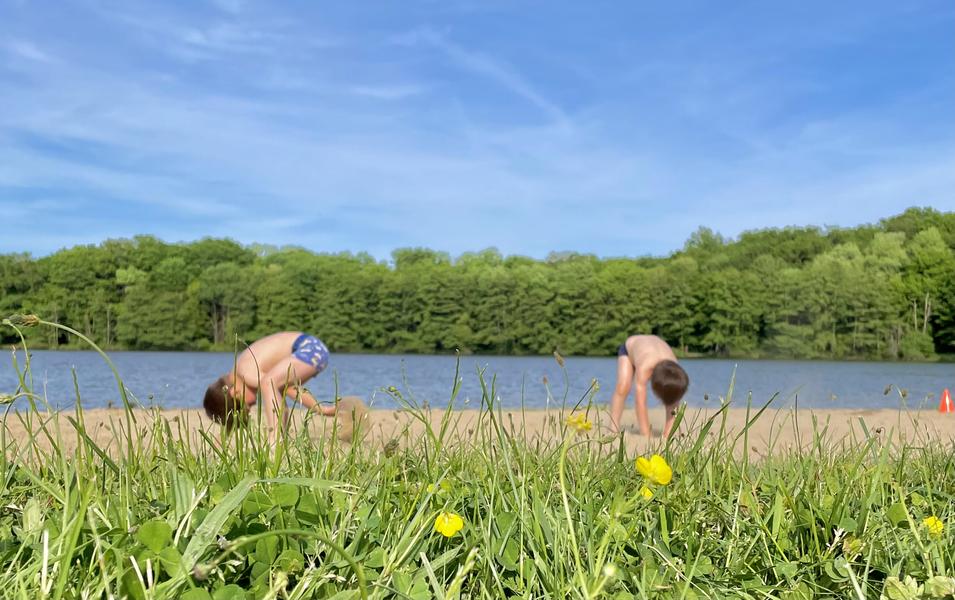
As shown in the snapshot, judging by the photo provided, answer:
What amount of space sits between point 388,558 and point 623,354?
712cm

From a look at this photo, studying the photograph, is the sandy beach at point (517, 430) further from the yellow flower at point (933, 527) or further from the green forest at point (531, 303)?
the green forest at point (531, 303)

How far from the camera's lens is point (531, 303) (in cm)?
7331

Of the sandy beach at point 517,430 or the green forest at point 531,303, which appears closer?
the sandy beach at point 517,430

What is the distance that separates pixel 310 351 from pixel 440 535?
5488 millimetres

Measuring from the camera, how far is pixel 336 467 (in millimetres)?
2475

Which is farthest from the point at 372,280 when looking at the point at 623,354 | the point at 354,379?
the point at 623,354

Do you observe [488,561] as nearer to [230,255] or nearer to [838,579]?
[838,579]

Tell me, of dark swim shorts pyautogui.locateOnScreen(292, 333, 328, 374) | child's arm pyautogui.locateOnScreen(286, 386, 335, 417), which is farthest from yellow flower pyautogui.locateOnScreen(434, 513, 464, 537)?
dark swim shorts pyautogui.locateOnScreen(292, 333, 328, 374)

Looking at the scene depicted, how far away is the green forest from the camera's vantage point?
214 feet

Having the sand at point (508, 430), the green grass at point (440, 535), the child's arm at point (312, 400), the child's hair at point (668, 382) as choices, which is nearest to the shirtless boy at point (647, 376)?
the child's hair at point (668, 382)

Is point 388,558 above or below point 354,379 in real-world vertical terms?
above

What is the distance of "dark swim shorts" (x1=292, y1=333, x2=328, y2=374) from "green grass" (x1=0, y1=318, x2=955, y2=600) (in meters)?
4.47

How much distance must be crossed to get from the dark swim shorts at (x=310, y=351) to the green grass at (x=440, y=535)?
4466mm

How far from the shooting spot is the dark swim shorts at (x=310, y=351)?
23.3 ft
